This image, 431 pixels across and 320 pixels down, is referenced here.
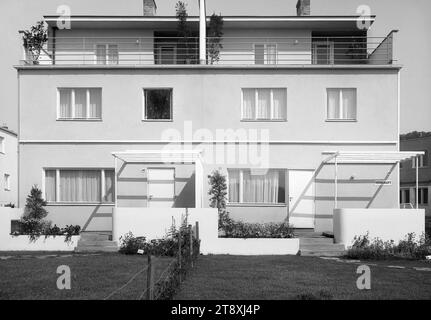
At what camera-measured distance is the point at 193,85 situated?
23828 mm

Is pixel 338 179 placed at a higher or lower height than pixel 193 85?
lower

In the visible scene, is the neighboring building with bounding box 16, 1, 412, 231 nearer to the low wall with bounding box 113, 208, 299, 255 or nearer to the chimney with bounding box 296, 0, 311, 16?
the low wall with bounding box 113, 208, 299, 255

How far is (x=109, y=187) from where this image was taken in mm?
23609

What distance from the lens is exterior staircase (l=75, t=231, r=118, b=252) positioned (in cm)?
2038

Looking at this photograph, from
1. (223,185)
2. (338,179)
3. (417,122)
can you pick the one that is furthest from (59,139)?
(417,122)

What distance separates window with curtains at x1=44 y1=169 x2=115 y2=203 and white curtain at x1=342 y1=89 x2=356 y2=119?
10.00 metres

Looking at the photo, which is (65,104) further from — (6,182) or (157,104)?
(6,182)

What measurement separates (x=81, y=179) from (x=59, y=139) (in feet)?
6.17

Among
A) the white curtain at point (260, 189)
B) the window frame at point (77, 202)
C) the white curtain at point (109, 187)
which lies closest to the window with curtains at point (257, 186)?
the white curtain at point (260, 189)

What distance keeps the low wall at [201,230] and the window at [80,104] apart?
5253mm

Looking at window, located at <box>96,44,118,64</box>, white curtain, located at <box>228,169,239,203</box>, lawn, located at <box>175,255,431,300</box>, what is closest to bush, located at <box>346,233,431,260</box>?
lawn, located at <box>175,255,431,300</box>

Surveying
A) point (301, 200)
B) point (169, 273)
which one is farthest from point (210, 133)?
point (169, 273)

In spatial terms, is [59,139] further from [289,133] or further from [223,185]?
[289,133]

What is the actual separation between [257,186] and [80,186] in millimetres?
7292
